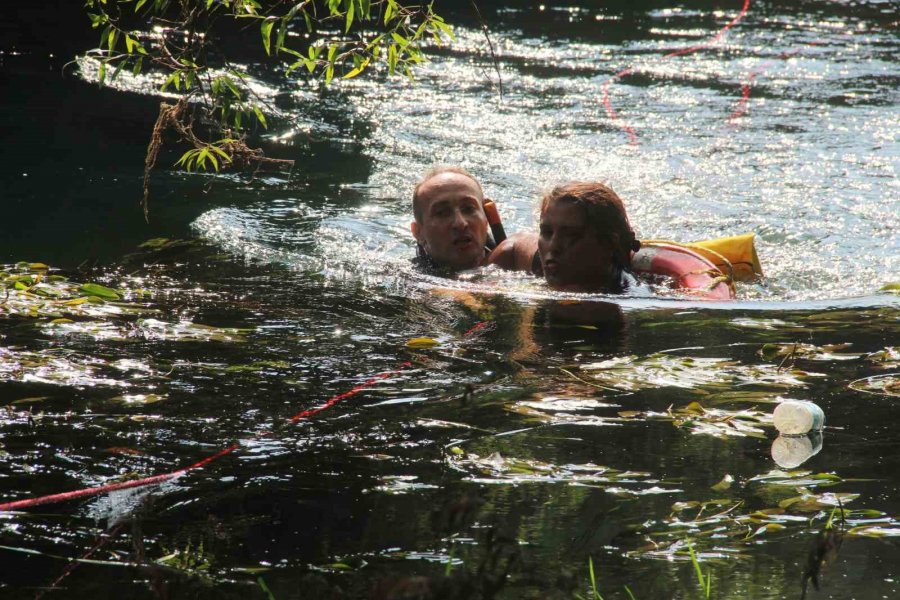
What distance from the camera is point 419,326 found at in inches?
212

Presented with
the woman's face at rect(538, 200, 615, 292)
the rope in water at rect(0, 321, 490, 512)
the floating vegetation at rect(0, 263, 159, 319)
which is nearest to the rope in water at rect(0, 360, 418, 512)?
the rope in water at rect(0, 321, 490, 512)

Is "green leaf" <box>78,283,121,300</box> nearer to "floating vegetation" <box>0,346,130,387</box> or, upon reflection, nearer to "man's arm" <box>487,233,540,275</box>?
"floating vegetation" <box>0,346,130,387</box>

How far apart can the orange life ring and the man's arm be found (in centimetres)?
78

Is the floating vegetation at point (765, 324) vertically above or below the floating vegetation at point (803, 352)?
below

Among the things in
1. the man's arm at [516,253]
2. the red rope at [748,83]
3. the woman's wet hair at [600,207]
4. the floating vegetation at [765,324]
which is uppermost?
the red rope at [748,83]

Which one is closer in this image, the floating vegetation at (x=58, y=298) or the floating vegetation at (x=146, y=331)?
the floating vegetation at (x=146, y=331)

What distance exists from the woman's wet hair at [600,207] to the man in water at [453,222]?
113cm

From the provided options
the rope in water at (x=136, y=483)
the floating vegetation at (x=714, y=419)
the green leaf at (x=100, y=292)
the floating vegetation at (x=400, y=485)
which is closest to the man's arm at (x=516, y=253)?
the green leaf at (x=100, y=292)

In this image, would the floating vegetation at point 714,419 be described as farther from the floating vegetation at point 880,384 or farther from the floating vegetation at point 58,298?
the floating vegetation at point 58,298

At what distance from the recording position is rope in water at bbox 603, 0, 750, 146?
37.3 feet

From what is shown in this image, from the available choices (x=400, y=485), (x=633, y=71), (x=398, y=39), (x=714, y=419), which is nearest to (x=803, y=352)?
(x=714, y=419)

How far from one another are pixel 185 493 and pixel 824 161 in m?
8.48

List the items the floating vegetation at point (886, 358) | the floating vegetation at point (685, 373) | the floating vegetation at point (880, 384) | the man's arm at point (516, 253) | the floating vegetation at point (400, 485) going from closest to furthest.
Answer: the floating vegetation at point (400, 485) < the floating vegetation at point (880, 384) < the floating vegetation at point (685, 373) < the floating vegetation at point (886, 358) < the man's arm at point (516, 253)

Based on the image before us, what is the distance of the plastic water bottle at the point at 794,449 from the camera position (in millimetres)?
3324
